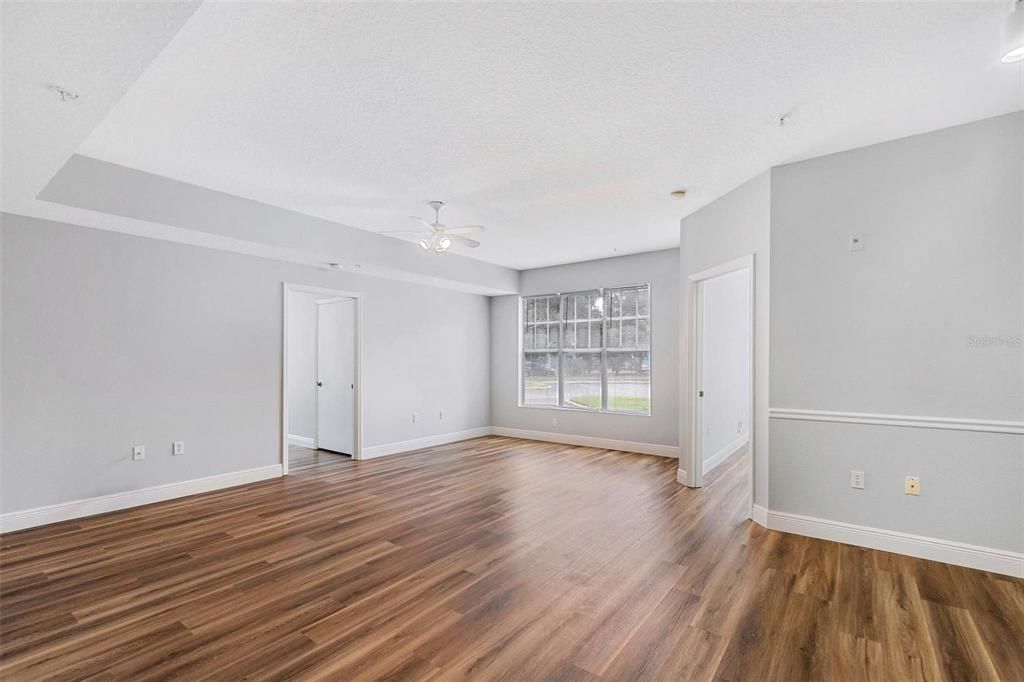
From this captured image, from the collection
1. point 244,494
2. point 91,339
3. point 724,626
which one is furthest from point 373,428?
point 724,626

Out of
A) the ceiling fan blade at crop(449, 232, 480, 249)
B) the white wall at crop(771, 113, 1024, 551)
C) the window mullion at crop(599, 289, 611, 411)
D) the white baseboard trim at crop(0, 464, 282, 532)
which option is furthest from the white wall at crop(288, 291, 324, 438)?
the white wall at crop(771, 113, 1024, 551)

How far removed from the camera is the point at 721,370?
5629 mm

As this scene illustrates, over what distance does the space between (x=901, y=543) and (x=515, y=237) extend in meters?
4.45

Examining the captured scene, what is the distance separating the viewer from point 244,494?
4.50 metres

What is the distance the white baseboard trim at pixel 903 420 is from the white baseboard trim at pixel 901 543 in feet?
2.37

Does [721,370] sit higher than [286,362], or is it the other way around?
[286,362]

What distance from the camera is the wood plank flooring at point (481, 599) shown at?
6.53ft

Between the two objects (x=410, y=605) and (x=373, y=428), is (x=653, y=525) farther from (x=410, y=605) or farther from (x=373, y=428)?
(x=373, y=428)

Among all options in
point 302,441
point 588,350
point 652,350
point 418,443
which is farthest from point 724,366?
point 302,441

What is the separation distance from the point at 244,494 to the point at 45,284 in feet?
7.86

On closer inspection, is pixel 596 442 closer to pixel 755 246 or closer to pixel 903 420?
pixel 755 246

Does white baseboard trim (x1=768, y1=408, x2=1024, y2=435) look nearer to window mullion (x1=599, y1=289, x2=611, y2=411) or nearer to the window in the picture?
the window

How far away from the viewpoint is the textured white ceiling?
2.00m

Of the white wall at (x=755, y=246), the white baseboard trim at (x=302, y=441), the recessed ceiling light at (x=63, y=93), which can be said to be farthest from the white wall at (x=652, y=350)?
the recessed ceiling light at (x=63, y=93)
